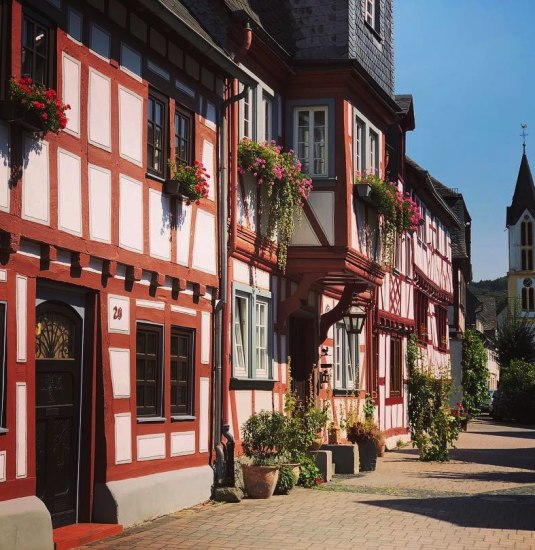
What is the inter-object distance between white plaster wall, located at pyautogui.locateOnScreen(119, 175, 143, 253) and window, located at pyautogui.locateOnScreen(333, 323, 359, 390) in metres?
9.65

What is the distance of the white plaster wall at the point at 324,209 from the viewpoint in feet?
57.0

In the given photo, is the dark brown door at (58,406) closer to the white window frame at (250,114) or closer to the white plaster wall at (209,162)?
the white plaster wall at (209,162)

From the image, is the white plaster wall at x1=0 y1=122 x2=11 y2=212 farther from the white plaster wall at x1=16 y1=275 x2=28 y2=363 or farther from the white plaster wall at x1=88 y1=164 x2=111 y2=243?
the white plaster wall at x1=88 y1=164 x2=111 y2=243

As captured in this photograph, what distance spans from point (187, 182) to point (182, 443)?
3342mm

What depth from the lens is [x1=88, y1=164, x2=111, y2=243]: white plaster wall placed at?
11398mm

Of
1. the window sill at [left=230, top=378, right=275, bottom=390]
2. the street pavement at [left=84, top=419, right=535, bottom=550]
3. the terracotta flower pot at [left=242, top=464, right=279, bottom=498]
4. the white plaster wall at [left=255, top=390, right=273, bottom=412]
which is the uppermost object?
the window sill at [left=230, top=378, right=275, bottom=390]

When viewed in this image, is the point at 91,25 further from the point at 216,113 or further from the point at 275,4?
the point at 275,4

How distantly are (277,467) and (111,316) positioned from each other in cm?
397

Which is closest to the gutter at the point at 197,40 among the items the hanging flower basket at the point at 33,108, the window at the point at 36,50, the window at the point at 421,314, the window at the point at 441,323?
the window at the point at 36,50

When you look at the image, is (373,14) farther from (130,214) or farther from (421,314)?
(421,314)

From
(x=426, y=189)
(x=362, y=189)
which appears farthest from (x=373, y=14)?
(x=426, y=189)

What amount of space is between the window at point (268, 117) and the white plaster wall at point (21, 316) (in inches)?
315

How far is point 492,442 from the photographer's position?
31.2m

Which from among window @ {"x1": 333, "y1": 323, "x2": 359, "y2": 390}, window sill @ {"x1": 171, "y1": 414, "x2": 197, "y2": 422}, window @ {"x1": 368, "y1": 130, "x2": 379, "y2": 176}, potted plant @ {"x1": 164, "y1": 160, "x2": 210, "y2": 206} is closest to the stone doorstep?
window sill @ {"x1": 171, "y1": 414, "x2": 197, "y2": 422}
